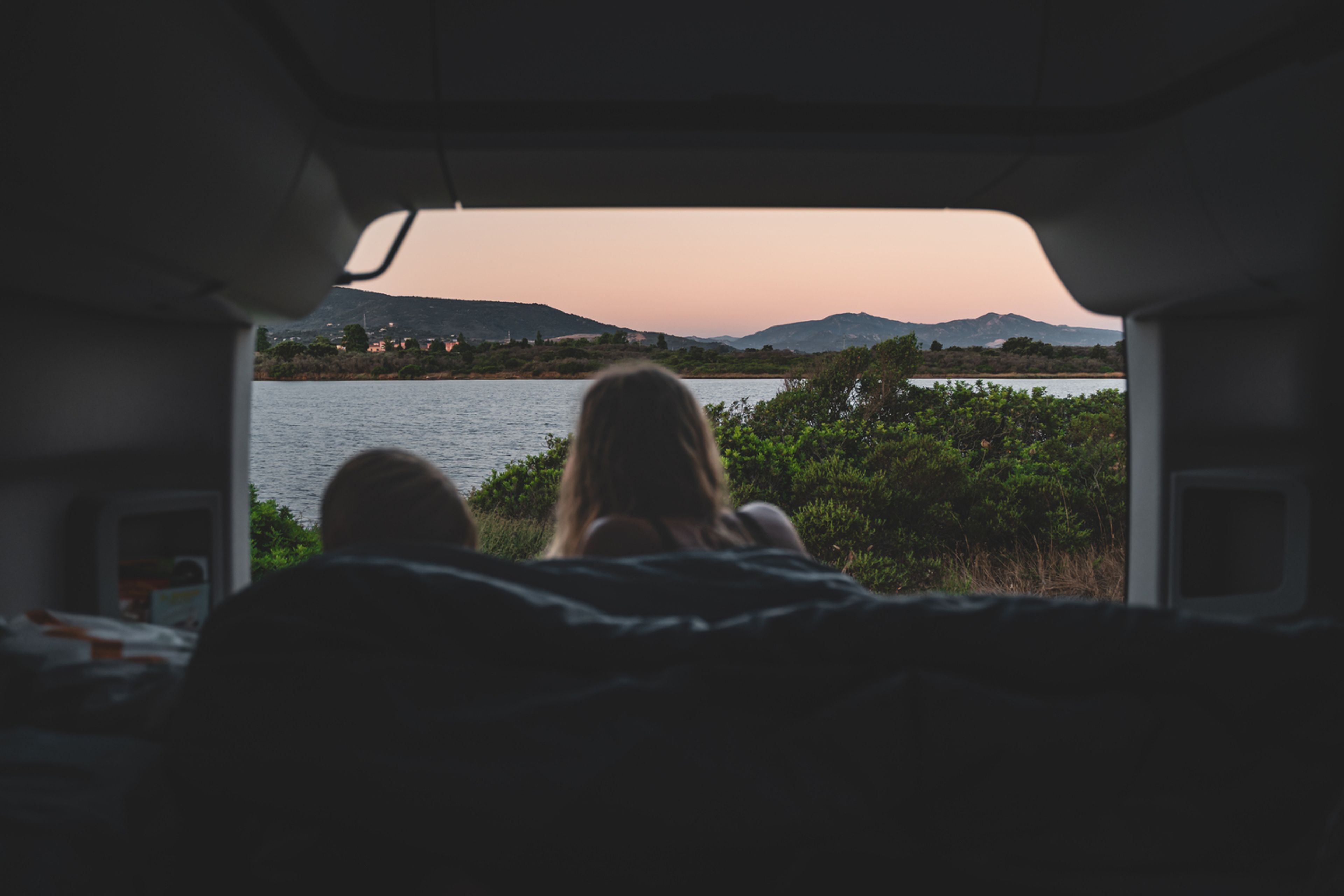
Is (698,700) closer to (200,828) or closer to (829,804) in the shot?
(829,804)

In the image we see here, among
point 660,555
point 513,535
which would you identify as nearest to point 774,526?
point 660,555

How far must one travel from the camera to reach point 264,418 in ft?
12.5

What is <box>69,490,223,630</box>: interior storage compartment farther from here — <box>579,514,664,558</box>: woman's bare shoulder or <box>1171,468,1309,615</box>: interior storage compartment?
<box>1171,468,1309,615</box>: interior storage compartment

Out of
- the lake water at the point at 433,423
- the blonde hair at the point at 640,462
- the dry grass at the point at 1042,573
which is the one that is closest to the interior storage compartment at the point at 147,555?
the blonde hair at the point at 640,462

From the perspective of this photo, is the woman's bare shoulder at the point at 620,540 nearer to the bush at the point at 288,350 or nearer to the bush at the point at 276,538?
the bush at the point at 288,350

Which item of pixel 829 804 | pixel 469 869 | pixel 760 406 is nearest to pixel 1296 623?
pixel 829 804

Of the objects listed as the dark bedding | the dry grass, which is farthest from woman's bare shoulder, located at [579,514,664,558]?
the dry grass

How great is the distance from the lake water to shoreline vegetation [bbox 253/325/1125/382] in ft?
0.48

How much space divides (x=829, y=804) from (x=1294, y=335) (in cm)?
217

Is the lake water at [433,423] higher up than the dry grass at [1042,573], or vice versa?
the lake water at [433,423]

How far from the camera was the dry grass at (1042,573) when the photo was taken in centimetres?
474

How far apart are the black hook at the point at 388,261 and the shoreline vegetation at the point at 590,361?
1.50 m

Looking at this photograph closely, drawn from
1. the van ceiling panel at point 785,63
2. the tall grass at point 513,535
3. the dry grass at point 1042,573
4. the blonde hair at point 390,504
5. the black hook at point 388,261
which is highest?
the van ceiling panel at point 785,63

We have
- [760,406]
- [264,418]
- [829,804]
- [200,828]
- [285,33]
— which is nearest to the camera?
[829,804]
